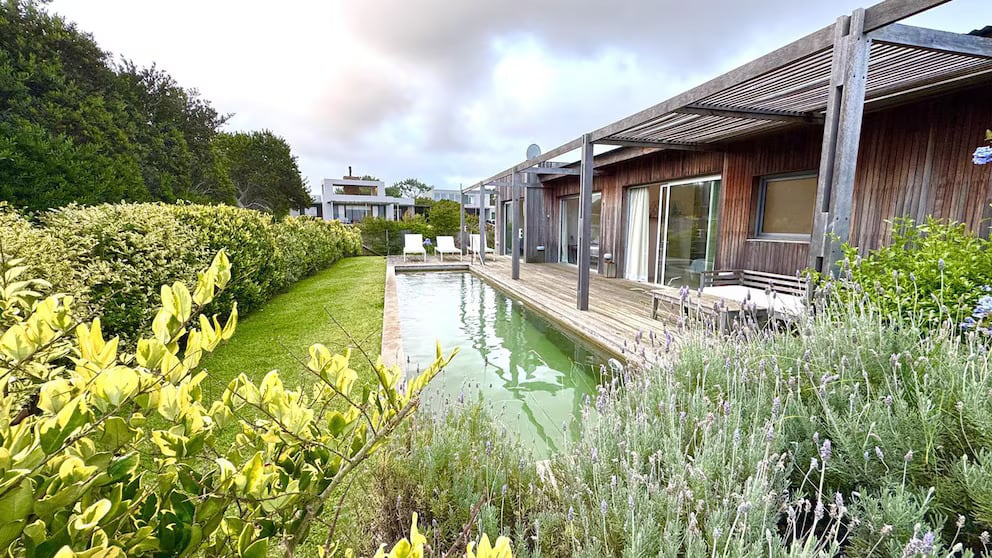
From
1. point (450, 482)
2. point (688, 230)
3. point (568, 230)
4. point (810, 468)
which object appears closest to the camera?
point (810, 468)

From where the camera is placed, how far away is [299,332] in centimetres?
543

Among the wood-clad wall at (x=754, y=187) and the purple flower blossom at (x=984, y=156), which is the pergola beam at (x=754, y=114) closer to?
the wood-clad wall at (x=754, y=187)

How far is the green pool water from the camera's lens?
344cm

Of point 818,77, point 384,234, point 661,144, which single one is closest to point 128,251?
point 818,77

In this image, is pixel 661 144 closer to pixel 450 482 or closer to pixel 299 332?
pixel 299 332

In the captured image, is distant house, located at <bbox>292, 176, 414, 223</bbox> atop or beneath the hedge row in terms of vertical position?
atop

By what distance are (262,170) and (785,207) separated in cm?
3490

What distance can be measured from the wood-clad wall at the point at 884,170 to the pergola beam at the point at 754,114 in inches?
24.5

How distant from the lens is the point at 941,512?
A: 53.4 inches

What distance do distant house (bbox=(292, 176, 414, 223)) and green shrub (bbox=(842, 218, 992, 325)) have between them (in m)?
41.5

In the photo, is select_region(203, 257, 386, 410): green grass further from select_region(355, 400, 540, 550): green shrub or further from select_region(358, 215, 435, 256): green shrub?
select_region(358, 215, 435, 256): green shrub

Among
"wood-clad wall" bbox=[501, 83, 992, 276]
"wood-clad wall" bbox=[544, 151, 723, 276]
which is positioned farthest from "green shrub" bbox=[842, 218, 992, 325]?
"wood-clad wall" bbox=[544, 151, 723, 276]

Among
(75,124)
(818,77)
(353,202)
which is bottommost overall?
(818,77)

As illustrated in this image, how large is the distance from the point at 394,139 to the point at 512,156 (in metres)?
15.1
